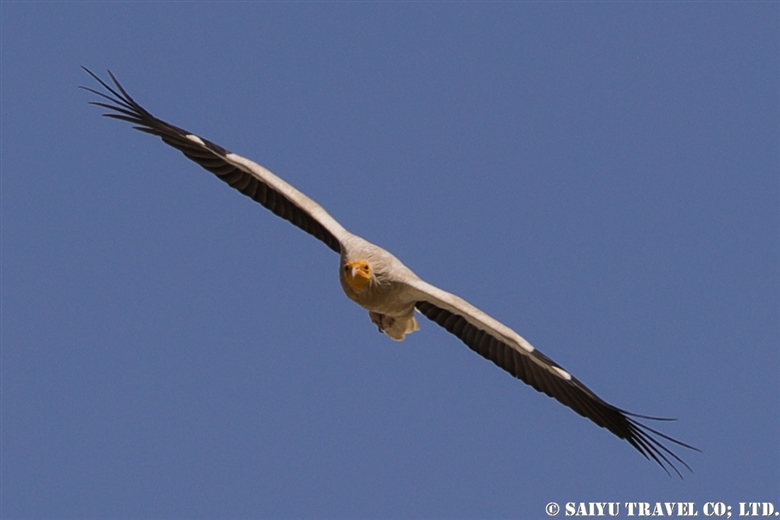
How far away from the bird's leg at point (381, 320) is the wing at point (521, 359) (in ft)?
1.18

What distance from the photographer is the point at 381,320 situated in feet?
42.8

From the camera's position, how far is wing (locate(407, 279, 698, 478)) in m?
12.0

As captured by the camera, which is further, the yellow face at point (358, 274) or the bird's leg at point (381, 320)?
the bird's leg at point (381, 320)

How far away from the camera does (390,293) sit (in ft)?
40.3

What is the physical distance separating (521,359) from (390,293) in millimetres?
1512

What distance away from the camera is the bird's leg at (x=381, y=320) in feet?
42.5

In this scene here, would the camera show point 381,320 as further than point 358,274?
Yes

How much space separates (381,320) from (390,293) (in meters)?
0.82

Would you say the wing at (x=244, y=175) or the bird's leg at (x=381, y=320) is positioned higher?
the wing at (x=244, y=175)

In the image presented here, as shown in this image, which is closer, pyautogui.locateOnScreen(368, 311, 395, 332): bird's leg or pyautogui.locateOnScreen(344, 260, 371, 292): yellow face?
pyautogui.locateOnScreen(344, 260, 371, 292): yellow face

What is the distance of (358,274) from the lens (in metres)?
12.0

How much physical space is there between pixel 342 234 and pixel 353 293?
2.74ft

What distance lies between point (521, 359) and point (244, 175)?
12.2ft

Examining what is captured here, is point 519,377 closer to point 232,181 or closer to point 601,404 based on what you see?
point 601,404
